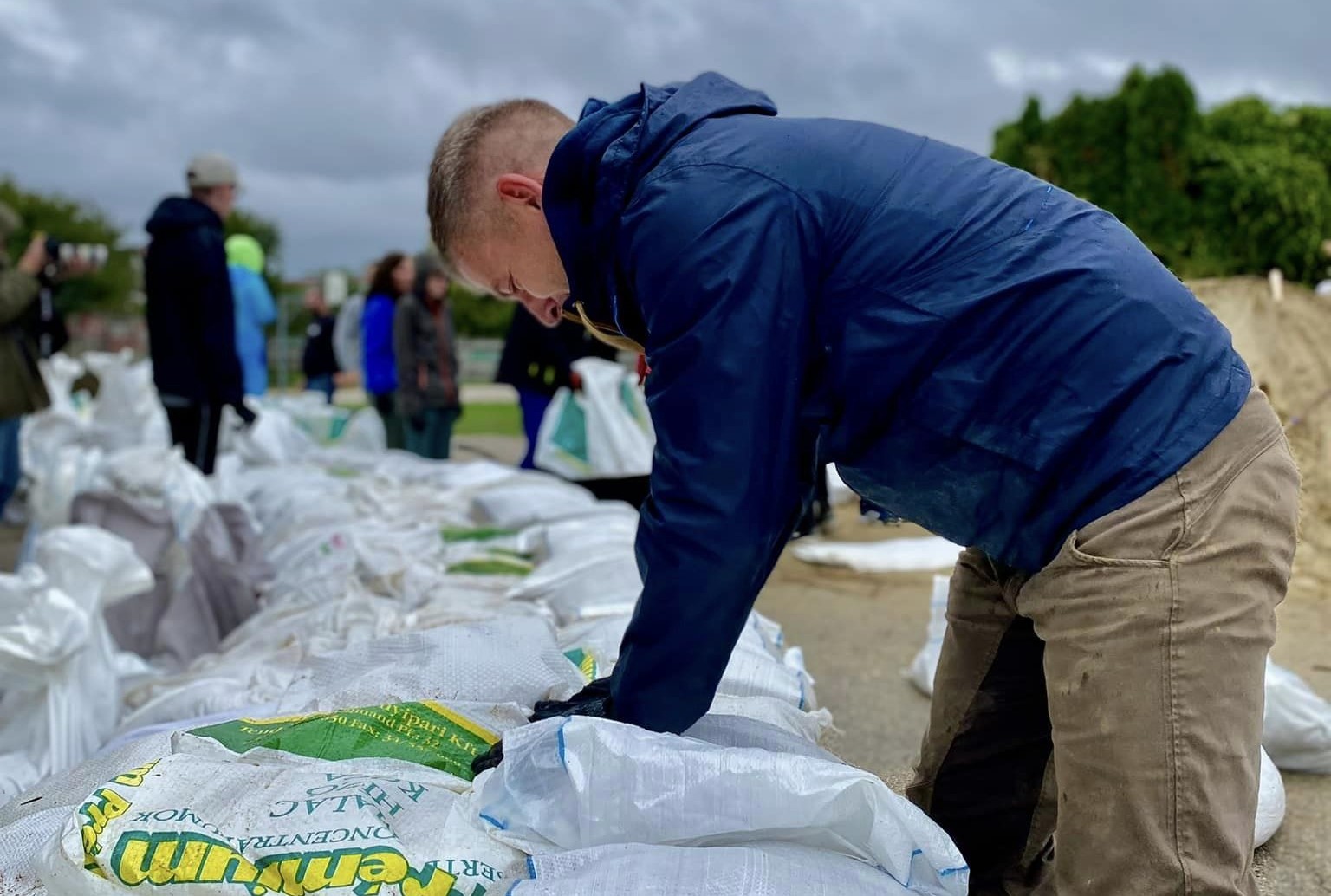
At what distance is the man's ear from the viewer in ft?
4.49

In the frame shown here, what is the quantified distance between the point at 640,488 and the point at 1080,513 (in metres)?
4.48

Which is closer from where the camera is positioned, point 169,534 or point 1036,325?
point 1036,325

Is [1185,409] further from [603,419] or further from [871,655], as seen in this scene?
[603,419]

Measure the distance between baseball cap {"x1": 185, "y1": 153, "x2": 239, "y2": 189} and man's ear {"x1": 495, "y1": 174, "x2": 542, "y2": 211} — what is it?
139 inches

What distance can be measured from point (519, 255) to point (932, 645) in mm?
1715

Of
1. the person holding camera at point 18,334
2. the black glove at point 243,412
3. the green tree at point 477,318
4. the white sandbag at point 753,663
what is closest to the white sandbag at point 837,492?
the black glove at point 243,412

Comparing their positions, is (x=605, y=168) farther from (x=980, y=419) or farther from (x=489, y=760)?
(x=489, y=760)

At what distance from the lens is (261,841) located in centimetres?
125

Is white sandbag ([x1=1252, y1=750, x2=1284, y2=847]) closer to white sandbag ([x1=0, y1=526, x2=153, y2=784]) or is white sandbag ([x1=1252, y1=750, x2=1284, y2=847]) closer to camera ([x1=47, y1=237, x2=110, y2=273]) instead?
white sandbag ([x1=0, y1=526, x2=153, y2=784])

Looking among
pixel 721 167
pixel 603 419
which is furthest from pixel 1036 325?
pixel 603 419

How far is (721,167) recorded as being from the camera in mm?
1216

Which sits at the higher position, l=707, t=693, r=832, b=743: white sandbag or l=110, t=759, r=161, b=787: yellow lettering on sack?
l=110, t=759, r=161, b=787: yellow lettering on sack

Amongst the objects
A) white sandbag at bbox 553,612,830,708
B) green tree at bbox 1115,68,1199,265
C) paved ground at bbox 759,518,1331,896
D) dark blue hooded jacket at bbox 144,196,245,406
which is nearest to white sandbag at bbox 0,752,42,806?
white sandbag at bbox 553,612,830,708

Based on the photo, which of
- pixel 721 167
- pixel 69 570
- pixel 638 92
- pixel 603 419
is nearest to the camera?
pixel 721 167
